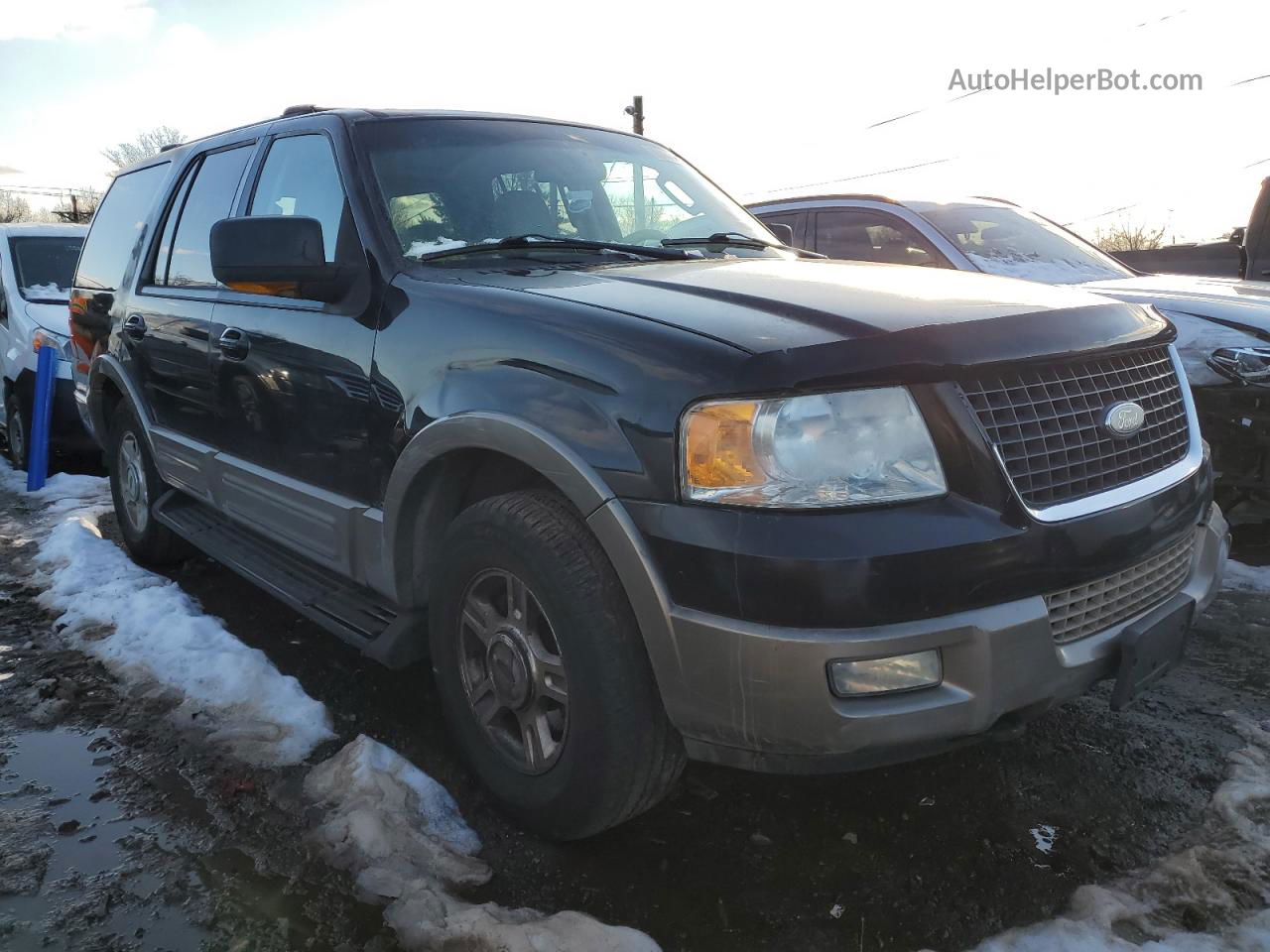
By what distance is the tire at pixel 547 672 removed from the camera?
81.4 inches

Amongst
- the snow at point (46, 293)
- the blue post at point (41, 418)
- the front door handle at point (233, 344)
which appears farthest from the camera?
the snow at point (46, 293)

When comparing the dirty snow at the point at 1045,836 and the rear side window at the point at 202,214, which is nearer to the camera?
the dirty snow at the point at 1045,836

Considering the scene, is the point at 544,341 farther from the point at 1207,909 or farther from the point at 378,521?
the point at 1207,909

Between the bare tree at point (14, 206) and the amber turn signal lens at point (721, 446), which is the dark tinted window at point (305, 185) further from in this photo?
the bare tree at point (14, 206)

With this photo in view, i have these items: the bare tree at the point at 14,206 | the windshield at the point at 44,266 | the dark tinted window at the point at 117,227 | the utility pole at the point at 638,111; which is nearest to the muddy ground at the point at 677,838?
the dark tinted window at the point at 117,227

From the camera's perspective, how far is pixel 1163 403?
2.47 meters

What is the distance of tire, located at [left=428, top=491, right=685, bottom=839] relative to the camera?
207 centimetres

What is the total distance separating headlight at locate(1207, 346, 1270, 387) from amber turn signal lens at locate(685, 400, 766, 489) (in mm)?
3447

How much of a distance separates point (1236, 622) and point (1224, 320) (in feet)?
4.83

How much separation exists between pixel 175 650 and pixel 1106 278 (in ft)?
16.4

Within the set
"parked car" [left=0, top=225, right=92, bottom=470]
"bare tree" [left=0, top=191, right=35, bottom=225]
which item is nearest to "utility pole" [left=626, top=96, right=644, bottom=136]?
"parked car" [left=0, top=225, right=92, bottom=470]

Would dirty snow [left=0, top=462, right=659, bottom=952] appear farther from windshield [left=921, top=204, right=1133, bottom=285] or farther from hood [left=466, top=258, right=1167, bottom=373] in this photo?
windshield [left=921, top=204, right=1133, bottom=285]

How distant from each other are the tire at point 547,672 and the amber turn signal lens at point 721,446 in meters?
0.33

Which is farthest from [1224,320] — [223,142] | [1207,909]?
[223,142]
